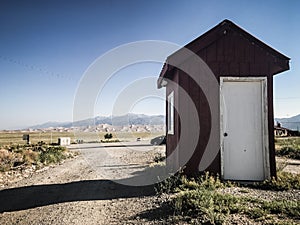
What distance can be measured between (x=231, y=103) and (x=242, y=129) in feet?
2.52

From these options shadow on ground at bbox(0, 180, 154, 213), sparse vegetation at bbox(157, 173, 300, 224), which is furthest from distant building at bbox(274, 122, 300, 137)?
sparse vegetation at bbox(157, 173, 300, 224)

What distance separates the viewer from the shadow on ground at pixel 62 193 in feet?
19.3

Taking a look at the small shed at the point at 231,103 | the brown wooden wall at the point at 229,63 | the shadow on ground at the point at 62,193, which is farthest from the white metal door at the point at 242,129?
the shadow on ground at the point at 62,193

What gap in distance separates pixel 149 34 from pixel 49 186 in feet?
22.8

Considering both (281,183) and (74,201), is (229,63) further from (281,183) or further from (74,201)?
(74,201)

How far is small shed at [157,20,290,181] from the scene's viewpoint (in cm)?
685

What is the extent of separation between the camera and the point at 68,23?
10156mm

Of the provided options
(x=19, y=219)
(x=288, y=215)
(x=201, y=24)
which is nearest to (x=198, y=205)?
(x=288, y=215)

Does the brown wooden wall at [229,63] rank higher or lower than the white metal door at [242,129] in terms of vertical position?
higher

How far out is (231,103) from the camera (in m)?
7.00

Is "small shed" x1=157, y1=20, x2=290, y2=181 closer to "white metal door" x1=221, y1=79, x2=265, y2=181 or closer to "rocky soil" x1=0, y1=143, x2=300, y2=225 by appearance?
"white metal door" x1=221, y1=79, x2=265, y2=181

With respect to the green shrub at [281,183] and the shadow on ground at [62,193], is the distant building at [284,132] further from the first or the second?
the shadow on ground at [62,193]

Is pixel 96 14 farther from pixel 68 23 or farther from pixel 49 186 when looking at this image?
pixel 49 186

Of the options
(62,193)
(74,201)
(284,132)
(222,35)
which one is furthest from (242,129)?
(284,132)
